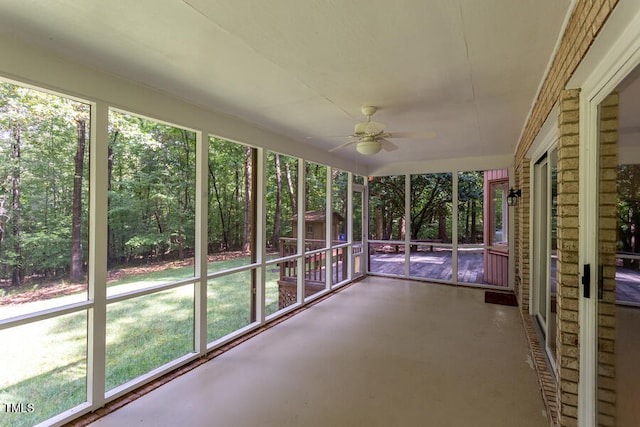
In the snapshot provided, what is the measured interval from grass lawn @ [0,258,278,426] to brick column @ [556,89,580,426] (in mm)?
3076

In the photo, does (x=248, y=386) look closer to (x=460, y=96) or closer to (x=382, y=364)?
(x=382, y=364)

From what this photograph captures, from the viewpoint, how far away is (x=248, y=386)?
249 cm

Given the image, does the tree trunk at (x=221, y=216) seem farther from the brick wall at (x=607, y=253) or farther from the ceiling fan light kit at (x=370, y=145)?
the brick wall at (x=607, y=253)

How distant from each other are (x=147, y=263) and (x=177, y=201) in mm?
700

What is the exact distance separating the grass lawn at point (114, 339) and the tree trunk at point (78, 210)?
210 millimetres

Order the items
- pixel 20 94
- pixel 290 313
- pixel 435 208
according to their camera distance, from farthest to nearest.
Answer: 1. pixel 435 208
2. pixel 290 313
3. pixel 20 94

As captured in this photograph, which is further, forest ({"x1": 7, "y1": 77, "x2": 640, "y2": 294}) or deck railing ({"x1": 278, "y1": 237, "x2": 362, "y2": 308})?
deck railing ({"x1": 278, "y1": 237, "x2": 362, "y2": 308})

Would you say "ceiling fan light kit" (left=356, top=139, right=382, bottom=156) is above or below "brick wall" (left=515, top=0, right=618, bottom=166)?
below

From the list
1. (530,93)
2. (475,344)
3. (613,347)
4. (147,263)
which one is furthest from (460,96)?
(147,263)

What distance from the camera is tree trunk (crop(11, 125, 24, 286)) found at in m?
1.99

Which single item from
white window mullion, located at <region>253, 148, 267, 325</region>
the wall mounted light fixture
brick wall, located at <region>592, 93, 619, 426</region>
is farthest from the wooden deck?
brick wall, located at <region>592, 93, 619, 426</region>

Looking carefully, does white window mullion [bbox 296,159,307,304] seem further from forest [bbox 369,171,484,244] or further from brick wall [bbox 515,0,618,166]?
brick wall [bbox 515,0,618,166]

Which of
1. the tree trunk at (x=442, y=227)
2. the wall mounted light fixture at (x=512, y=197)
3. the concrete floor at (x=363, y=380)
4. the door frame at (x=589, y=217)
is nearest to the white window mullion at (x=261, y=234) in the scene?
the concrete floor at (x=363, y=380)

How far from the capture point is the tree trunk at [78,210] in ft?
7.42
